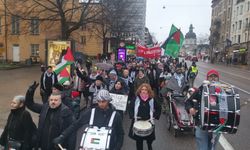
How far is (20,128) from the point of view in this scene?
16.5ft

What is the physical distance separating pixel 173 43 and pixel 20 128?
10401 mm

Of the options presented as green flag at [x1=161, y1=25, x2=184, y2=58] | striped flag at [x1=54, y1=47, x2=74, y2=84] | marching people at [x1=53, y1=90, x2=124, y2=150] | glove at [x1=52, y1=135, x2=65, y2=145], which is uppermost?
green flag at [x1=161, y1=25, x2=184, y2=58]

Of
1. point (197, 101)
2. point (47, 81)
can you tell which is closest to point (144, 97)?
point (197, 101)

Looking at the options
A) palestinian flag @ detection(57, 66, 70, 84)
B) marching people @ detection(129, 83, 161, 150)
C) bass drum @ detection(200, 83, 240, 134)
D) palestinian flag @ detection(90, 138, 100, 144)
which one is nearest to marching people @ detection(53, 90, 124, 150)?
palestinian flag @ detection(90, 138, 100, 144)

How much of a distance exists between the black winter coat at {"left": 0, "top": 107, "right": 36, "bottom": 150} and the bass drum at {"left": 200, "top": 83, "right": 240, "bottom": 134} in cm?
276

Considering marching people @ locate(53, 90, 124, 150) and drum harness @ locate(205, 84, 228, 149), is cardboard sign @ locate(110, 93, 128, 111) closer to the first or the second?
marching people @ locate(53, 90, 124, 150)

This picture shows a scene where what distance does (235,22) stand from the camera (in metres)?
70.9

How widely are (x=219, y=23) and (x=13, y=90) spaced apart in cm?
7749

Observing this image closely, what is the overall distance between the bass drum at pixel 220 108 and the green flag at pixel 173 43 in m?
9.56

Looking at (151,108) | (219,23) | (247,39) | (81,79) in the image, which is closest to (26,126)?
(151,108)

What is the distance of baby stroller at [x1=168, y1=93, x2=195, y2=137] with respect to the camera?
817 centimetres

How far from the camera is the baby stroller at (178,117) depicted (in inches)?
322

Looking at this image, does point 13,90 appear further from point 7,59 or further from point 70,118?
point 7,59

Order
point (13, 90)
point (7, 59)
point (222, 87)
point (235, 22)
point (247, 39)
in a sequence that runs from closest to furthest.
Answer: point (222, 87) → point (13, 90) → point (7, 59) → point (247, 39) → point (235, 22)
